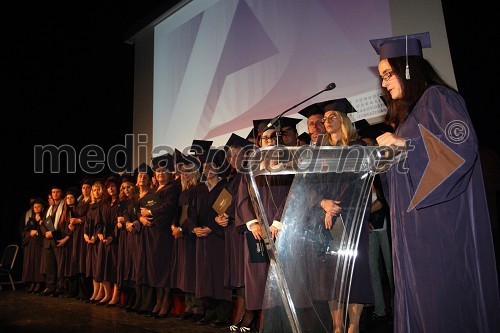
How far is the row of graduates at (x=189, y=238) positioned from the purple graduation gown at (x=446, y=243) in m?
1.05

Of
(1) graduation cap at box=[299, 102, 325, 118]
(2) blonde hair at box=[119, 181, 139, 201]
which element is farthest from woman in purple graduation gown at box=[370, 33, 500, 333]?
(2) blonde hair at box=[119, 181, 139, 201]

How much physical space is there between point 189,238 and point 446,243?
3.43m

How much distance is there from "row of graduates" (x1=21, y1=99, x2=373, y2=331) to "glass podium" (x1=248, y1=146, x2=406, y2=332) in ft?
3.50

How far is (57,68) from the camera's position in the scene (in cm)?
903

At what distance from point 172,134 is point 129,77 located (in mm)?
2805

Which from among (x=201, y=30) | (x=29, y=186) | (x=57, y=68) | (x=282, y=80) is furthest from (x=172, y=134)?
(x=29, y=186)

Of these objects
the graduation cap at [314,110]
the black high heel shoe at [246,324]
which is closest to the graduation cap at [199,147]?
the graduation cap at [314,110]

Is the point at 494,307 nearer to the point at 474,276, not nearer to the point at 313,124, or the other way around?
the point at 474,276

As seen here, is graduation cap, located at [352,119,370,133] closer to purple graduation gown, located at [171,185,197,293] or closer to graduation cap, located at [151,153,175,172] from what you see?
purple graduation gown, located at [171,185,197,293]

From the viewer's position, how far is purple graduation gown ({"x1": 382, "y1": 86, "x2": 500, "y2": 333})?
1.58 m

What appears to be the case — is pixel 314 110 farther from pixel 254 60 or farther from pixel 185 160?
pixel 254 60

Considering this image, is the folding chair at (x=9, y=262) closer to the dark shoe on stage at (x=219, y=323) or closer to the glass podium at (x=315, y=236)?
the dark shoe on stage at (x=219, y=323)

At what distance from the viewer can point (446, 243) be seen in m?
1.62

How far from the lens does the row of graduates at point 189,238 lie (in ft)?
11.7
